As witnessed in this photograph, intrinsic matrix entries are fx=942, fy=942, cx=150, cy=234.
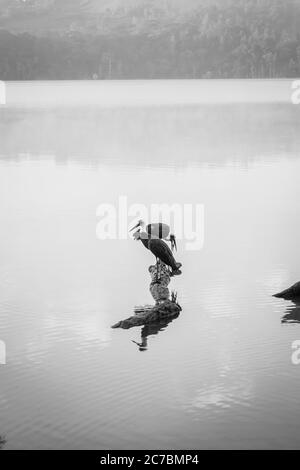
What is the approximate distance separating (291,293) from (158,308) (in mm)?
3692

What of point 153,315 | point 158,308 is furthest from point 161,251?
point 153,315

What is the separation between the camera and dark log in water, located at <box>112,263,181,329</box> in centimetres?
2145

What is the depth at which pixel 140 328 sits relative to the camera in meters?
21.2

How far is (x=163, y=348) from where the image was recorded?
19812 mm

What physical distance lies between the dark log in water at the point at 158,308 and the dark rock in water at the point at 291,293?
2763mm

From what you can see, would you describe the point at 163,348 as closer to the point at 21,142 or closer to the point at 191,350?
the point at 191,350

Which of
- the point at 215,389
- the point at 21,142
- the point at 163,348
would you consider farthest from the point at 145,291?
the point at 21,142

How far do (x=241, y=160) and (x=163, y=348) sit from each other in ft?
142

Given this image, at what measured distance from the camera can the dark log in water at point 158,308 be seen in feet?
70.4

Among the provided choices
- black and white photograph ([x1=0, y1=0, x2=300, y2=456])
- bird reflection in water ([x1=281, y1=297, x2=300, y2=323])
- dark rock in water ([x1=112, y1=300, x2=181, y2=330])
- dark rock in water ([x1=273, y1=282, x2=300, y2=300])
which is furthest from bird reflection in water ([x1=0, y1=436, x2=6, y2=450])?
dark rock in water ([x1=273, y1=282, x2=300, y2=300])

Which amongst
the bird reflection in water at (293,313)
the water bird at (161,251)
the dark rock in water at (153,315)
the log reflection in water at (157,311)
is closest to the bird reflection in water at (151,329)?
the log reflection in water at (157,311)

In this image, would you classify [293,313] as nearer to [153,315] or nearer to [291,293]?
[291,293]

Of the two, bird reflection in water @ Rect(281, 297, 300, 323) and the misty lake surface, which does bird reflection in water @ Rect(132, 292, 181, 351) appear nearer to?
the misty lake surface

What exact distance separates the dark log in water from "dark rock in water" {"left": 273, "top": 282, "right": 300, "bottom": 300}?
109 inches
